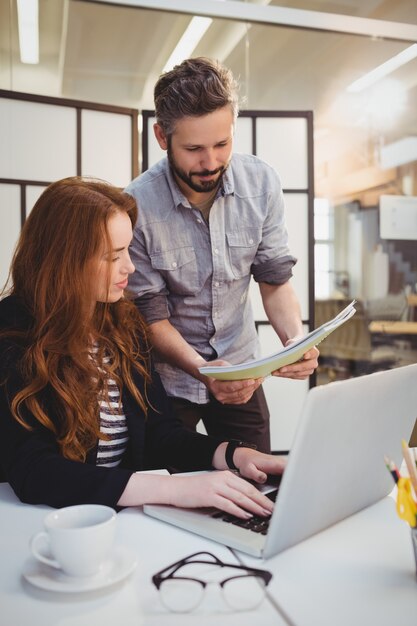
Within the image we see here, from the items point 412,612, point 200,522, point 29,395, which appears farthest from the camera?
point 29,395

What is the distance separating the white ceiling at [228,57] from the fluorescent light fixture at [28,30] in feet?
0.11

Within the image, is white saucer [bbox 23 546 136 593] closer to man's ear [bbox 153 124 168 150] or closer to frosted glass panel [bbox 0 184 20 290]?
man's ear [bbox 153 124 168 150]

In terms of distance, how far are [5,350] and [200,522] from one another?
53cm

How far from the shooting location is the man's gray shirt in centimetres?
183

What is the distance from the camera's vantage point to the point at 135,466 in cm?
134

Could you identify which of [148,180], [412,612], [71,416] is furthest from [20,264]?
[412,612]

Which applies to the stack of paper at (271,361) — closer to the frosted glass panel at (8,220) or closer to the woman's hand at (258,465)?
the woman's hand at (258,465)

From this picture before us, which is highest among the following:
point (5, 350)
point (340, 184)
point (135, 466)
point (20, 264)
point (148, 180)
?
point (340, 184)

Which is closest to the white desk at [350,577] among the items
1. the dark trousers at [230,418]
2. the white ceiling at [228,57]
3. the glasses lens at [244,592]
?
the glasses lens at [244,592]

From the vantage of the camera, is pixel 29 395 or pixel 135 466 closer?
pixel 29 395

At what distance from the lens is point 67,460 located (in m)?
1.08

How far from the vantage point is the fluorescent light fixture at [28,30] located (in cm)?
329

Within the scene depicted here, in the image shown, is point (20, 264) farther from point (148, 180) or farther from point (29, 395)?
point (148, 180)

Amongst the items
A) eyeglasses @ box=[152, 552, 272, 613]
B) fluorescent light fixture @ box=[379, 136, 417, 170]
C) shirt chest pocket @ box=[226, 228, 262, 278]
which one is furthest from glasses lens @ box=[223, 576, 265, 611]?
fluorescent light fixture @ box=[379, 136, 417, 170]
